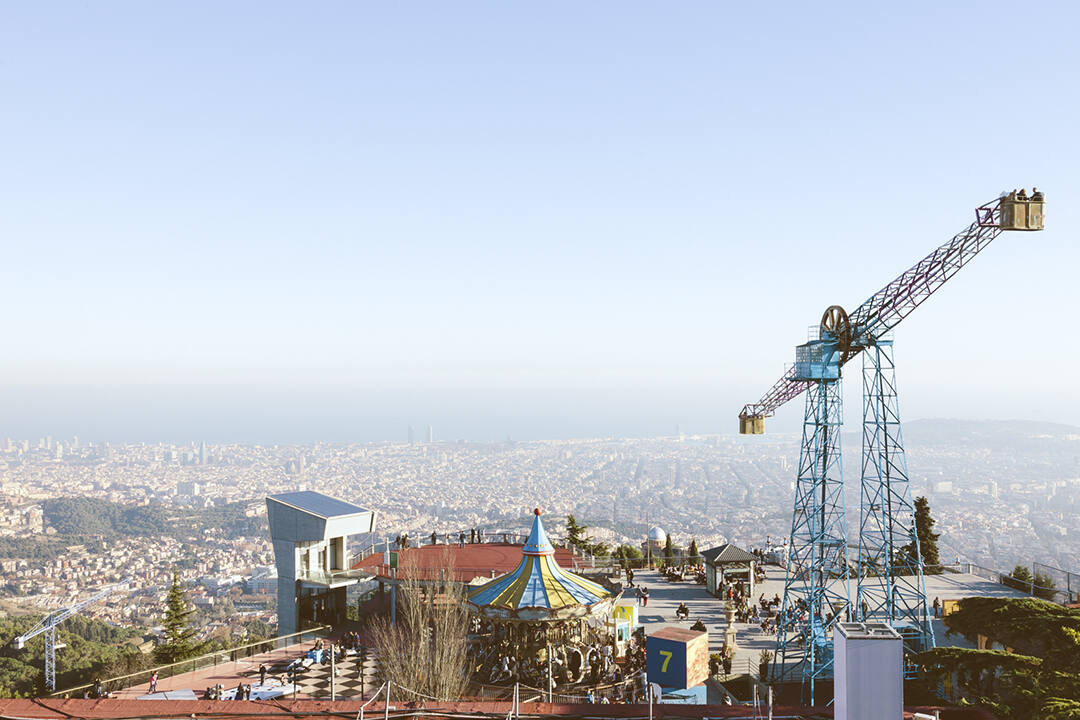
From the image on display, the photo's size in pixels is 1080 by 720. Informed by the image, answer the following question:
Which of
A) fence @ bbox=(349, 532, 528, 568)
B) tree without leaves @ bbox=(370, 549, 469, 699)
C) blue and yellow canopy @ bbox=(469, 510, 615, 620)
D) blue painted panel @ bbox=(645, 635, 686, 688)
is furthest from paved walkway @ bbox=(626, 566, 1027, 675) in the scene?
tree without leaves @ bbox=(370, 549, 469, 699)

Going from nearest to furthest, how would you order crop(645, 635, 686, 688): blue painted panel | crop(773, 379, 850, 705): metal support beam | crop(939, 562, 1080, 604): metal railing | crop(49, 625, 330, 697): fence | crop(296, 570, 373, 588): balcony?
crop(645, 635, 686, 688): blue painted panel → crop(49, 625, 330, 697): fence → crop(773, 379, 850, 705): metal support beam → crop(296, 570, 373, 588): balcony → crop(939, 562, 1080, 604): metal railing

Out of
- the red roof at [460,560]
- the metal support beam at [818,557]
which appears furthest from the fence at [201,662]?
the metal support beam at [818,557]

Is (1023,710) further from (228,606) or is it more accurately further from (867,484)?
(228,606)

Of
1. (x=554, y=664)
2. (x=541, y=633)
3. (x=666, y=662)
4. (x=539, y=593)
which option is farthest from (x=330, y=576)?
(x=666, y=662)

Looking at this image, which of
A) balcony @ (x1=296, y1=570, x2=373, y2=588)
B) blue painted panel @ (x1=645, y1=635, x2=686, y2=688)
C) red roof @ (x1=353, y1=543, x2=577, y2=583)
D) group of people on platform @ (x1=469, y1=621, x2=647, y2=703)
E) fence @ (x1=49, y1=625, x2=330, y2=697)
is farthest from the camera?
balcony @ (x1=296, y1=570, x2=373, y2=588)

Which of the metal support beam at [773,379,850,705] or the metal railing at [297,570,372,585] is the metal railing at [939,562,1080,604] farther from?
the metal railing at [297,570,372,585]

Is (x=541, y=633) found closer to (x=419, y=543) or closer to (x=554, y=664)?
(x=554, y=664)
